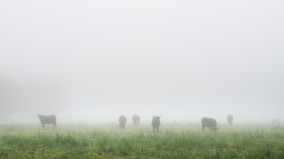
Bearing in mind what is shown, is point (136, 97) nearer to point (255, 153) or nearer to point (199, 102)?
point (199, 102)

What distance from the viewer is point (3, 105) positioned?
6950 centimetres

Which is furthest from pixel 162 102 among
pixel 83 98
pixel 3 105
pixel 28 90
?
pixel 3 105

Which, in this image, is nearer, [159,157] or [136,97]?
[159,157]

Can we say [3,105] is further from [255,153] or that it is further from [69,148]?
[255,153]

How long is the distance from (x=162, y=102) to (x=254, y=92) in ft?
181

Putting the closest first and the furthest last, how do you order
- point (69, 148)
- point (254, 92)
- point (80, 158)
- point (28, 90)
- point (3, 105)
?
point (80, 158)
point (69, 148)
point (3, 105)
point (28, 90)
point (254, 92)

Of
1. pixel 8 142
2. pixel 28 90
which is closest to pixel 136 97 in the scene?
pixel 28 90

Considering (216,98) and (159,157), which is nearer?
(159,157)

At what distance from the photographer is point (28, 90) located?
271 feet

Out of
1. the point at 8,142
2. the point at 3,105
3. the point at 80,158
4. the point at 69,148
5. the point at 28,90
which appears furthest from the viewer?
the point at 28,90

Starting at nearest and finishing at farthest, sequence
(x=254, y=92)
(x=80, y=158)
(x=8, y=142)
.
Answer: (x=80, y=158), (x=8, y=142), (x=254, y=92)

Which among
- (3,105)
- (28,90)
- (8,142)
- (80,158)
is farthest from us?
(28,90)

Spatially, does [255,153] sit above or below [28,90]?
below

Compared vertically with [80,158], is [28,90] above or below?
above
